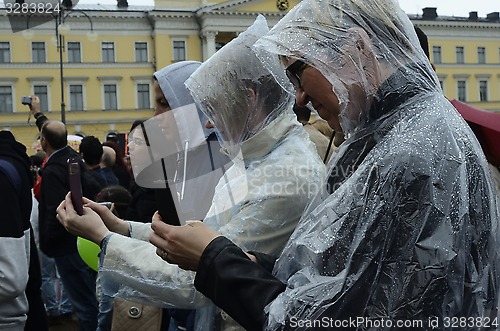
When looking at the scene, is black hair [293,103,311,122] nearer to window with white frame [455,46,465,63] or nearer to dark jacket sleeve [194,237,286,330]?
dark jacket sleeve [194,237,286,330]

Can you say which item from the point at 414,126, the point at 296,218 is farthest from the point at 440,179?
the point at 296,218

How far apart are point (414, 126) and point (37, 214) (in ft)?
13.6

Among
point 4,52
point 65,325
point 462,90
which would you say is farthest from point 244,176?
point 462,90

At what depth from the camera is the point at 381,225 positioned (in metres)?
1.22

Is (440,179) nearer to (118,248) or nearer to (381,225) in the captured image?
(381,225)

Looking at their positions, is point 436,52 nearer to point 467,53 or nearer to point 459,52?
point 459,52

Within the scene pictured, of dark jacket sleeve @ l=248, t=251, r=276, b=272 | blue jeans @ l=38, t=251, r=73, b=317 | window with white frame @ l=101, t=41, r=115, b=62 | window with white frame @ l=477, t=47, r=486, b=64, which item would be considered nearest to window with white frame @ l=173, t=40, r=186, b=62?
window with white frame @ l=101, t=41, r=115, b=62

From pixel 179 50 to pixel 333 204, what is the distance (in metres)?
38.7

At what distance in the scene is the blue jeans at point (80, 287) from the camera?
472cm

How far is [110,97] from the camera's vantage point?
37.8 meters

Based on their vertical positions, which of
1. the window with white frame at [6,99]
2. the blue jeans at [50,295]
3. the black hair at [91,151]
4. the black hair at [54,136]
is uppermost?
the window with white frame at [6,99]

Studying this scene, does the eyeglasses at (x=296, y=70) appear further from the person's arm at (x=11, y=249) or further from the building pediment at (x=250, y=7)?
the building pediment at (x=250, y=7)

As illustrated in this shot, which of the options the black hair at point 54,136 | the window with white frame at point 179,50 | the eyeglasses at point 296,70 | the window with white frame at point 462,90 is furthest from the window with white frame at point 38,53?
the eyeglasses at point 296,70

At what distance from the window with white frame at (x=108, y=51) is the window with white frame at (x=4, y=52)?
5.09 metres
